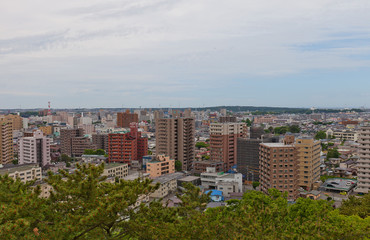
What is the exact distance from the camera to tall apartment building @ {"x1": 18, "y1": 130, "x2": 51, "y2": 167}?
2355cm

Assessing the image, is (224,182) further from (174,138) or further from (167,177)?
(174,138)

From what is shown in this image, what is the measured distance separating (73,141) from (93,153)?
9.78 feet

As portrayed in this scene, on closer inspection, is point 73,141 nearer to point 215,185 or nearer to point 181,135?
point 181,135

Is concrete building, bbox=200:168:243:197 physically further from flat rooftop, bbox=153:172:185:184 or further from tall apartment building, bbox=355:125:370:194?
tall apartment building, bbox=355:125:370:194

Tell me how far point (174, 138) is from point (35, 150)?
9.90 m

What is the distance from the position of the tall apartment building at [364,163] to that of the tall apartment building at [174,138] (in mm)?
11165

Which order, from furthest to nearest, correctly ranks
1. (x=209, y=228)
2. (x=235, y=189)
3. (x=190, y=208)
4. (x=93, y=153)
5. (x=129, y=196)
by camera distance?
(x=93, y=153), (x=235, y=189), (x=190, y=208), (x=209, y=228), (x=129, y=196)

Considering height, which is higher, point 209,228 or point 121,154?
point 209,228

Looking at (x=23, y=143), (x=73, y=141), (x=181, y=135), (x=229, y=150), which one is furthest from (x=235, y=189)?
(x=73, y=141)

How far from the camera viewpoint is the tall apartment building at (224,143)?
74.5 ft

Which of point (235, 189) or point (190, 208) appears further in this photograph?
point (235, 189)

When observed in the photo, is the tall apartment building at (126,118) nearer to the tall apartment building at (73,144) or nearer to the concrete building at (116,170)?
the tall apartment building at (73,144)

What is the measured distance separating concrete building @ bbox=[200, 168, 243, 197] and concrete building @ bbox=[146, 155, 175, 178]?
262cm

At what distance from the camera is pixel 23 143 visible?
78.5 feet
